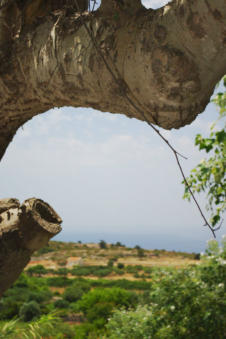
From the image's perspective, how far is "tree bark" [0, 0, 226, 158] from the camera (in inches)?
44.7

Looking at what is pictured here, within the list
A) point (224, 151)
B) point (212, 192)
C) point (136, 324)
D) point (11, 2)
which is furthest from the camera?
point (136, 324)

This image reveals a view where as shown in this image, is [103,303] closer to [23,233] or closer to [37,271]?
[23,233]

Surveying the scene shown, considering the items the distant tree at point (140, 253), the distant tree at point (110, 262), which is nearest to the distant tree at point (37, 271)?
the distant tree at point (110, 262)

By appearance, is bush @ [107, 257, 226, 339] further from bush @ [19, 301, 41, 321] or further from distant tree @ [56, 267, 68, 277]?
distant tree @ [56, 267, 68, 277]

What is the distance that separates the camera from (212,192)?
4.54 m

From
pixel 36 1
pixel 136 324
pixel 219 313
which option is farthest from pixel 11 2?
pixel 136 324

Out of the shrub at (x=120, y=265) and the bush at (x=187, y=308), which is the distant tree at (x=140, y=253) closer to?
the shrub at (x=120, y=265)

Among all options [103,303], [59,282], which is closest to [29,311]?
[103,303]

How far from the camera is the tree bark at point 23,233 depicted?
5.81ft

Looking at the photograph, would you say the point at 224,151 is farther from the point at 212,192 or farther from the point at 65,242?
the point at 65,242

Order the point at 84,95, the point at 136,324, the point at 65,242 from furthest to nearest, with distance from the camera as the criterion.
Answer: the point at 65,242 → the point at 136,324 → the point at 84,95

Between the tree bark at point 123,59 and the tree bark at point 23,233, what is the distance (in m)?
0.53

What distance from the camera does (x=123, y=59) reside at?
50.8 inches

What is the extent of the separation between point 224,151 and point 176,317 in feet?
7.19
